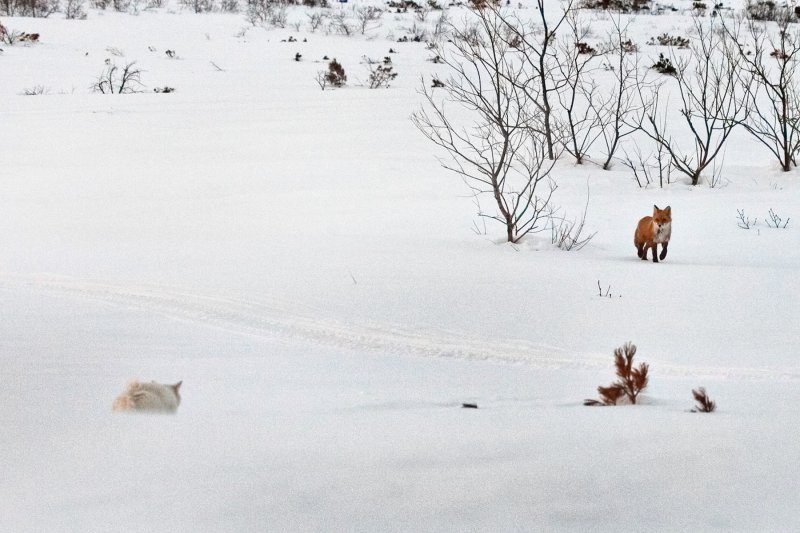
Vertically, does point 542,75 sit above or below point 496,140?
above

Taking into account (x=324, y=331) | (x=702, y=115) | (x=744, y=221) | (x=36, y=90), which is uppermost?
(x=702, y=115)

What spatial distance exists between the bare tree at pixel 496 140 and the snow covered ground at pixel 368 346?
14.7 inches

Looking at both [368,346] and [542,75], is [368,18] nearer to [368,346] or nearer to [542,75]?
[542,75]

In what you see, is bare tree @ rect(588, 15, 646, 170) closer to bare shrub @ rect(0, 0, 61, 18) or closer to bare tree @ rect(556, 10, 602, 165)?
bare tree @ rect(556, 10, 602, 165)

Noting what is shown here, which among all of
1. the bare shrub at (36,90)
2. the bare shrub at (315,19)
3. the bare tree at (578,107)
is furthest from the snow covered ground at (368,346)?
the bare shrub at (315,19)

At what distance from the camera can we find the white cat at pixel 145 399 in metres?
2.24

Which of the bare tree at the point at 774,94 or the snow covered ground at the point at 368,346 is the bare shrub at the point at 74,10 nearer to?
the snow covered ground at the point at 368,346

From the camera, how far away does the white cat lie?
7.35 ft

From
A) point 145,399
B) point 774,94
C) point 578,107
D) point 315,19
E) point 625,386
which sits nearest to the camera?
point 145,399

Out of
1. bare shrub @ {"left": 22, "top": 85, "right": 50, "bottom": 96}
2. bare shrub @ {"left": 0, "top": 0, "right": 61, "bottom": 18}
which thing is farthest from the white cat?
bare shrub @ {"left": 0, "top": 0, "right": 61, "bottom": 18}

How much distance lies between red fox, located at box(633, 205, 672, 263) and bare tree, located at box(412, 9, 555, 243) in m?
0.95

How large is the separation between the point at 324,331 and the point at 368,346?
0.36 m

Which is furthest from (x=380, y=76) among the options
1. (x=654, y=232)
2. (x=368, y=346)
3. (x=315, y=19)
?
(x=368, y=346)

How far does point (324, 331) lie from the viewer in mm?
4254
